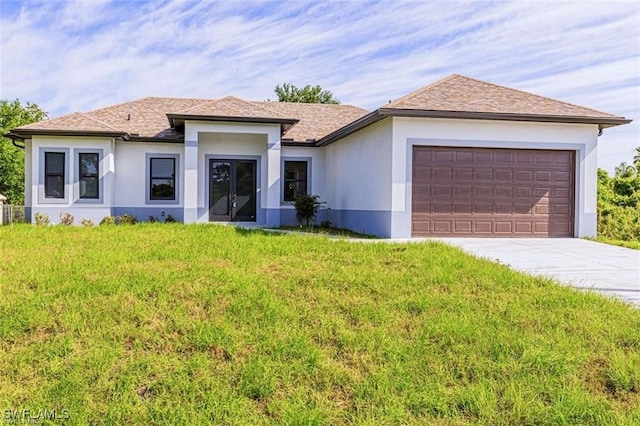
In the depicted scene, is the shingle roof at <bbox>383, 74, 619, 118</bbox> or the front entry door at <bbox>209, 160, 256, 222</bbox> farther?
the front entry door at <bbox>209, 160, 256, 222</bbox>

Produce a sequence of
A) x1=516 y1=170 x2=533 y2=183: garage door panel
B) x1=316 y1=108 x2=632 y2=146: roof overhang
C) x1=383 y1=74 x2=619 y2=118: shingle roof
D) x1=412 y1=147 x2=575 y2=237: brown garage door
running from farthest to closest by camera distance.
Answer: x1=516 y1=170 x2=533 y2=183: garage door panel, x1=412 y1=147 x2=575 y2=237: brown garage door, x1=383 y1=74 x2=619 y2=118: shingle roof, x1=316 y1=108 x2=632 y2=146: roof overhang

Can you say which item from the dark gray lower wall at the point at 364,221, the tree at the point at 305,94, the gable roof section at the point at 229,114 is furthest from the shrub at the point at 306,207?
the tree at the point at 305,94

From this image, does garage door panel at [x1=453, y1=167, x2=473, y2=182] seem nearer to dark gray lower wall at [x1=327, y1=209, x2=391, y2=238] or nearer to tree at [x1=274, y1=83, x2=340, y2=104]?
dark gray lower wall at [x1=327, y1=209, x2=391, y2=238]

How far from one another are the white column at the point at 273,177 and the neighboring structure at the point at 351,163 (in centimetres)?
4

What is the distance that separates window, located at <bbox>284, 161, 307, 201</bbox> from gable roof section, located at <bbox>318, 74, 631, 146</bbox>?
4.87 metres

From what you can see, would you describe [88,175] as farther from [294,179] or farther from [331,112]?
[331,112]

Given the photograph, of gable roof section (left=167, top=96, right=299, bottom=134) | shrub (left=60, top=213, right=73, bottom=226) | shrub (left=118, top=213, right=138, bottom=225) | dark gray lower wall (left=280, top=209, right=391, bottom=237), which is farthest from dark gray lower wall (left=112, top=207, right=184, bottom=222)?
dark gray lower wall (left=280, top=209, right=391, bottom=237)

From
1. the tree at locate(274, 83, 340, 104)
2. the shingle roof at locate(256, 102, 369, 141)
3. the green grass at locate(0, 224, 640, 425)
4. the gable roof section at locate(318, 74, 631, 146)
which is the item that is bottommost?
the green grass at locate(0, 224, 640, 425)

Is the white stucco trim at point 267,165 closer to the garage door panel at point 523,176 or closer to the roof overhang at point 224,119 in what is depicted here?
the roof overhang at point 224,119

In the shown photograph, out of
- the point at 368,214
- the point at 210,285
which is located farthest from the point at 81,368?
the point at 368,214

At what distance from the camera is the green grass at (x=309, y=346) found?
12.9 ft

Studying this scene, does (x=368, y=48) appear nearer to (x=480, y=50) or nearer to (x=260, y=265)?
(x=480, y=50)

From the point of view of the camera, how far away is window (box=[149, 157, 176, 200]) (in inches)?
693

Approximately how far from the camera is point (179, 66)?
18.2 m
